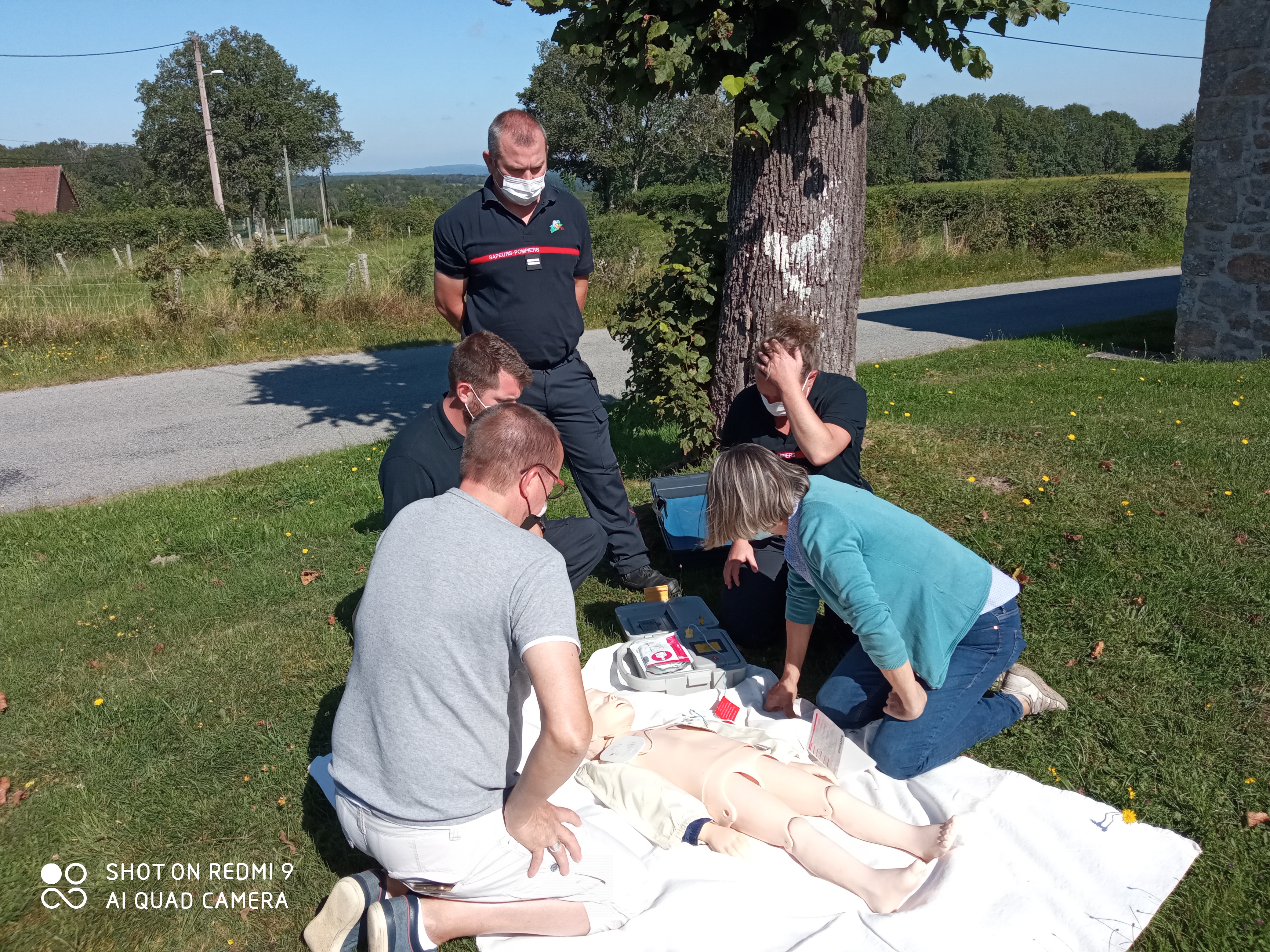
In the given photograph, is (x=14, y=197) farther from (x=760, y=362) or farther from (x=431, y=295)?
(x=760, y=362)

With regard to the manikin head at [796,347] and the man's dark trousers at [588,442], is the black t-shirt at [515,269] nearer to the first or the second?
the man's dark trousers at [588,442]

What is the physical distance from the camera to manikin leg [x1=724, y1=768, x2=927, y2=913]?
2648 mm

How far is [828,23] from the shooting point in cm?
483

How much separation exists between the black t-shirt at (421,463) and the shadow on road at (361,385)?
17.4 ft

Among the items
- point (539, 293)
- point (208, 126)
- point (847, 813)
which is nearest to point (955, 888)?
point (847, 813)

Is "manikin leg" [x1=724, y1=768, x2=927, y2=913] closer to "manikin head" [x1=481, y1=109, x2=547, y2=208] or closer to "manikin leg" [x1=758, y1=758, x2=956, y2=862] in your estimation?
"manikin leg" [x1=758, y1=758, x2=956, y2=862]

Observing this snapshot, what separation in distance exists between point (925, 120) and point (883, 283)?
75057mm

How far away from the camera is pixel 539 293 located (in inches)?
181

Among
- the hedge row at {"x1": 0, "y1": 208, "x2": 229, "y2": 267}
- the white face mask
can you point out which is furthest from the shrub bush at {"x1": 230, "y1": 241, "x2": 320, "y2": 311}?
the hedge row at {"x1": 0, "y1": 208, "x2": 229, "y2": 267}

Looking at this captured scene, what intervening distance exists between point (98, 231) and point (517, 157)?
36.0 meters

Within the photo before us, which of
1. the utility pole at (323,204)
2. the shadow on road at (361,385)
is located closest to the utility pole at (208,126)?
the utility pole at (323,204)

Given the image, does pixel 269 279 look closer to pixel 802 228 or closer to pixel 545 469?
pixel 802 228

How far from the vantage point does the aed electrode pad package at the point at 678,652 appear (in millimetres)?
3797

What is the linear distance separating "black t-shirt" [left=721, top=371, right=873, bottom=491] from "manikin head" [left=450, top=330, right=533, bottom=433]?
1.16 metres
